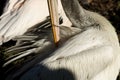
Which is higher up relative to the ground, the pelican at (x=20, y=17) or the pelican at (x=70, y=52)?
the pelican at (x=20, y=17)

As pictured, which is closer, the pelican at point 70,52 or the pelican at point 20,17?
the pelican at point 70,52

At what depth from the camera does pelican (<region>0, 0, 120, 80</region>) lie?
13.8 feet

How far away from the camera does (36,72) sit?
4137 mm

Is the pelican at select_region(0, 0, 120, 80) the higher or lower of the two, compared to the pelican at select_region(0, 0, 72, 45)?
lower

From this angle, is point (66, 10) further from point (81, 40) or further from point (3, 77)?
point (3, 77)

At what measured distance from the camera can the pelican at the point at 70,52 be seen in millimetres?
4191

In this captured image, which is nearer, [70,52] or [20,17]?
[70,52]

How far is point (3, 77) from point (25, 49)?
434mm

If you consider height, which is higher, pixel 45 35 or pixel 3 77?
pixel 45 35

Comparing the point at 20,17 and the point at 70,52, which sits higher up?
the point at 20,17

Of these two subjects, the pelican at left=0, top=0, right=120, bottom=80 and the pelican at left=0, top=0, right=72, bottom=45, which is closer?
the pelican at left=0, top=0, right=120, bottom=80

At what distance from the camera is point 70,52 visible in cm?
430

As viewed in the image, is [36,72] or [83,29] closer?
[36,72]

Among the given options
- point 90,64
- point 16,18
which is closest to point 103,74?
point 90,64
